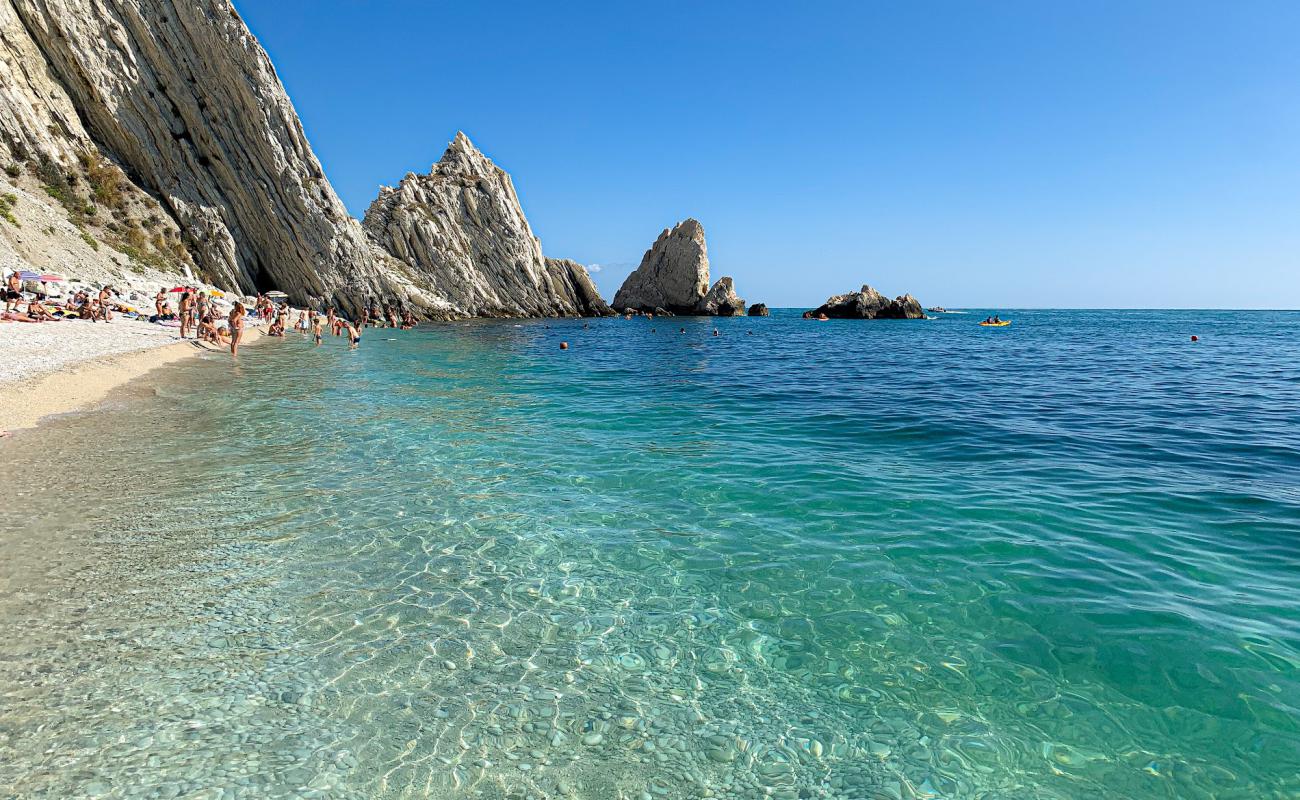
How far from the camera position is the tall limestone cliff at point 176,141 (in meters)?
45.7

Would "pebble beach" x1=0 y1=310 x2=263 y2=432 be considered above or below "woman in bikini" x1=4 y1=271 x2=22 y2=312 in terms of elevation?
below

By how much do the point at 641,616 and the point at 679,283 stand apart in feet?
358

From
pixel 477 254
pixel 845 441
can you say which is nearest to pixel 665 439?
pixel 845 441

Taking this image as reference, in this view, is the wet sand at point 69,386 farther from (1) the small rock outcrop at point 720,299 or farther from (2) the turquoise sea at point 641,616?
(1) the small rock outcrop at point 720,299

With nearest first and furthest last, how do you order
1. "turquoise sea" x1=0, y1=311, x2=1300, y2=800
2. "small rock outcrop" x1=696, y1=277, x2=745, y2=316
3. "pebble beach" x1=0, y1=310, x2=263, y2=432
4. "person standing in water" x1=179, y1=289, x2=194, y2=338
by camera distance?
"turquoise sea" x1=0, y1=311, x2=1300, y2=800 < "pebble beach" x1=0, y1=310, x2=263, y2=432 < "person standing in water" x1=179, y1=289, x2=194, y2=338 < "small rock outcrop" x1=696, y1=277, x2=745, y2=316

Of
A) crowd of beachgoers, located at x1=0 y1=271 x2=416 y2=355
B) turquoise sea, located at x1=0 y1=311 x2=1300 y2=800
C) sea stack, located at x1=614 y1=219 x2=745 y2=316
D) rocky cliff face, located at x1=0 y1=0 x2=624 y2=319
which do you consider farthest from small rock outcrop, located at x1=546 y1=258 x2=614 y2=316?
turquoise sea, located at x1=0 y1=311 x2=1300 y2=800

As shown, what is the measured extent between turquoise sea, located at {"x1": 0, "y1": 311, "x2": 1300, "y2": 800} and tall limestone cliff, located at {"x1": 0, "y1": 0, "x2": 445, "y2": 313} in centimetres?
4903

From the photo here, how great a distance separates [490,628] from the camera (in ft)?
18.5

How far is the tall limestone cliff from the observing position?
45.7m

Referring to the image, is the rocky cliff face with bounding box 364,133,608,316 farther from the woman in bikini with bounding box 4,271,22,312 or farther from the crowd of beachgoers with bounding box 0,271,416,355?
the woman in bikini with bounding box 4,271,22,312

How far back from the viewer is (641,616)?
601 cm

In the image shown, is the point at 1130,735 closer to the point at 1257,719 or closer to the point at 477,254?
the point at 1257,719

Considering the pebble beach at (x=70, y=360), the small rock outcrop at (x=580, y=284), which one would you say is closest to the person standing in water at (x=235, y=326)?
the pebble beach at (x=70, y=360)

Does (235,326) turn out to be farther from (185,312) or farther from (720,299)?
(720,299)
